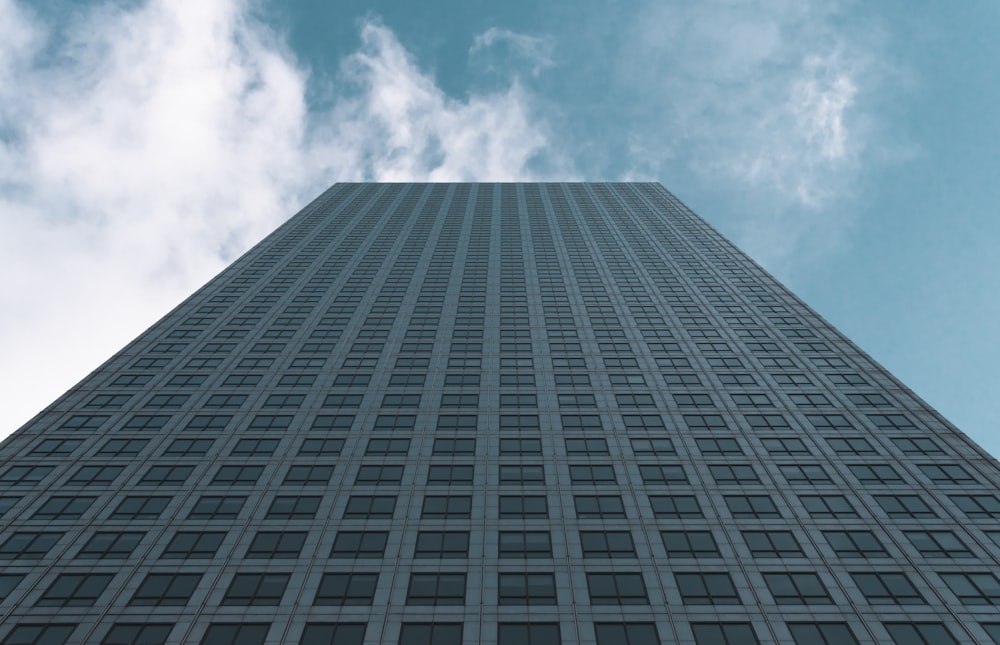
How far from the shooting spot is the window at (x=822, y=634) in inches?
1158

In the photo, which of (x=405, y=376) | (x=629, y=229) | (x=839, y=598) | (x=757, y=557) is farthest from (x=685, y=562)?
(x=629, y=229)

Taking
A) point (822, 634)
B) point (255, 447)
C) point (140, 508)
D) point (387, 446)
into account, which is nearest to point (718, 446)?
point (822, 634)

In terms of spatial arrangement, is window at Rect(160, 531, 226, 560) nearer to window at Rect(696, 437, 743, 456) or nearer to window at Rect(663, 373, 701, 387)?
window at Rect(696, 437, 743, 456)

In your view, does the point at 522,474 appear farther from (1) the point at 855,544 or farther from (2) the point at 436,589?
(1) the point at 855,544

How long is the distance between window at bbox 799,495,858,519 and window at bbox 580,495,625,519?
11.5 meters

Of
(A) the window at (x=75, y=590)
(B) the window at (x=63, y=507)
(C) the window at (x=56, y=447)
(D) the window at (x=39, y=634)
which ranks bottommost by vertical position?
(D) the window at (x=39, y=634)

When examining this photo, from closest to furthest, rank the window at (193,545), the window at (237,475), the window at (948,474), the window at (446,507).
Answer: the window at (193,545)
the window at (446,507)
the window at (237,475)
the window at (948,474)

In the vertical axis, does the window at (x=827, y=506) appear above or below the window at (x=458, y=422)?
below

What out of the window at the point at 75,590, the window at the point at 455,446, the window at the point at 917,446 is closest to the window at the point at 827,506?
the window at the point at 917,446

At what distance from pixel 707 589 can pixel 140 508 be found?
33045 mm

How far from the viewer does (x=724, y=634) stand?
2967cm

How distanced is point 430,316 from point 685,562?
36619 millimetres

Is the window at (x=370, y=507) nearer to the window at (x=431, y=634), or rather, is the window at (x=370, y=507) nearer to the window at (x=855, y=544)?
the window at (x=431, y=634)

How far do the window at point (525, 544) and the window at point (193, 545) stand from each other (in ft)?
52.9
